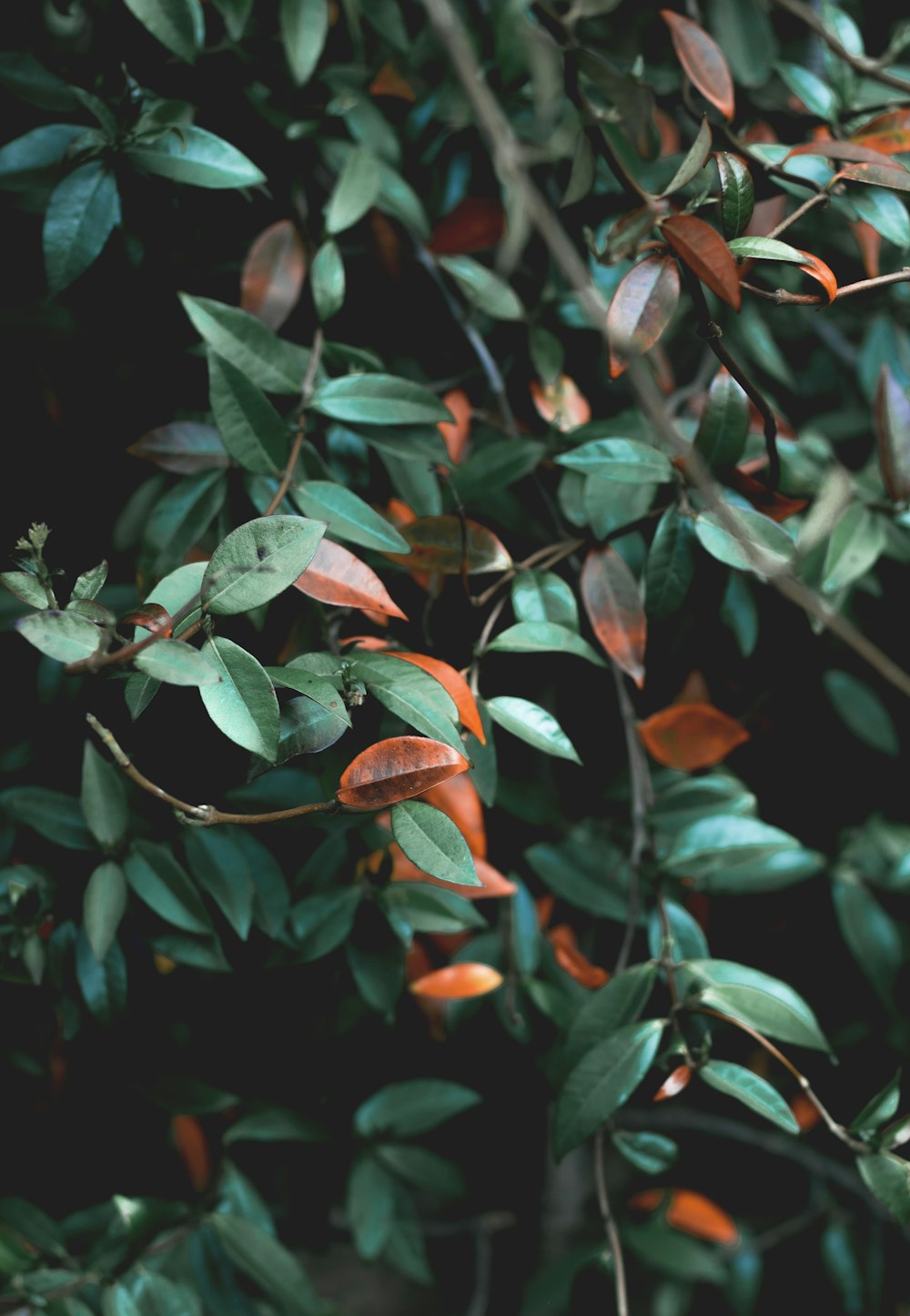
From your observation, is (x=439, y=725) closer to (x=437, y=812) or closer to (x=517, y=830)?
(x=437, y=812)

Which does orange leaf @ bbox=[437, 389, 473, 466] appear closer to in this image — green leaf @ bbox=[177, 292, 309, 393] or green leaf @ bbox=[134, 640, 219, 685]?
green leaf @ bbox=[177, 292, 309, 393]

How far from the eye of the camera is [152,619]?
479 millimetres

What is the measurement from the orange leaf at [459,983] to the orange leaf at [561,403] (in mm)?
403

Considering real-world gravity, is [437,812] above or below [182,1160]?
above

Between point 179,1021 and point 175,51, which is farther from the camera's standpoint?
point 179,1021

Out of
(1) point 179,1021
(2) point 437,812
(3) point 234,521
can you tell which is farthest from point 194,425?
(1) point 179,1021

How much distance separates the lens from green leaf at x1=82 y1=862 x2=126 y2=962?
23.9 inches

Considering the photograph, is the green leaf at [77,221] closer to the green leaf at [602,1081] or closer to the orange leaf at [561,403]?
the orange leaf at [561,403]

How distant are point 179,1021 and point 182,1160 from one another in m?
0.16

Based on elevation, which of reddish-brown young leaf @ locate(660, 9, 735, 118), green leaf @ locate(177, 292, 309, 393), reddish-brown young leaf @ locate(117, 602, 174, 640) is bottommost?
reddish-brown young leaf @ locate(117, 602, 174, 640)

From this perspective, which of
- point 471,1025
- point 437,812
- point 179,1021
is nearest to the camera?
point 437,812

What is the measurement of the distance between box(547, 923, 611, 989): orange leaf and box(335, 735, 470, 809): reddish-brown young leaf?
310 millimetres

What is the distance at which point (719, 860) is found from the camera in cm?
73

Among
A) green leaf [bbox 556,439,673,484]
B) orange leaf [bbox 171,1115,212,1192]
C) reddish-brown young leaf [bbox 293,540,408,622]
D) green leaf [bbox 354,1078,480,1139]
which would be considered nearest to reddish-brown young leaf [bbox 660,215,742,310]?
green leaf [bbox 556,439,673,484]
